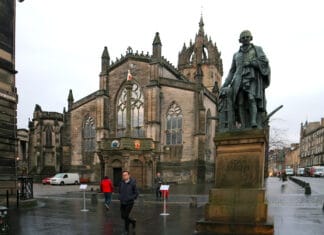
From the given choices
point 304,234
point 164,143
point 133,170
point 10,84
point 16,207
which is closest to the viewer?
point 304,234

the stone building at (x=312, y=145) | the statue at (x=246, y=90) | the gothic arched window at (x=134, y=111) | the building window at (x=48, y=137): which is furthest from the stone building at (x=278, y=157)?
the statue at (x=246, y=90)

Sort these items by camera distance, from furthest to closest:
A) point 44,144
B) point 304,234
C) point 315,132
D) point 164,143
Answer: point 315,132
point 44,144
point 164,143
point 304,234

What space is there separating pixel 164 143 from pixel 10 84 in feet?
93.1

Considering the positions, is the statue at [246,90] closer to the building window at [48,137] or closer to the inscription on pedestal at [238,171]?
the inscription on pedestal at [238,171]

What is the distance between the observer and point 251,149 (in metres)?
8.44

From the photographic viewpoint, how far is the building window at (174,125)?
46.4 m

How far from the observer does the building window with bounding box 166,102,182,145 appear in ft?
152

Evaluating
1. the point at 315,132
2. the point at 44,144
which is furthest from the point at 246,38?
the point at 315,132

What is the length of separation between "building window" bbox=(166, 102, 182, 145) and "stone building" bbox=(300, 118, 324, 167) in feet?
252

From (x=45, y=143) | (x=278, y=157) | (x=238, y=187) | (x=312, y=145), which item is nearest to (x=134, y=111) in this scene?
(x=45, y=143)

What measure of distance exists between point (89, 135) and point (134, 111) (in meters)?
7.67

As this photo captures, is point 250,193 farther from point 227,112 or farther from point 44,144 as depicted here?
point 44,144

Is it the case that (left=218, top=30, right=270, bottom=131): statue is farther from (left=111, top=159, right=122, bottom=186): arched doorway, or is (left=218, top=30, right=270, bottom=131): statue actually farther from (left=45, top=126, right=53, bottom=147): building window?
(left=45, top=126, right=53, bottom=147): building window

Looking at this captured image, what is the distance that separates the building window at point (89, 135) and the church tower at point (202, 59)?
102ft
